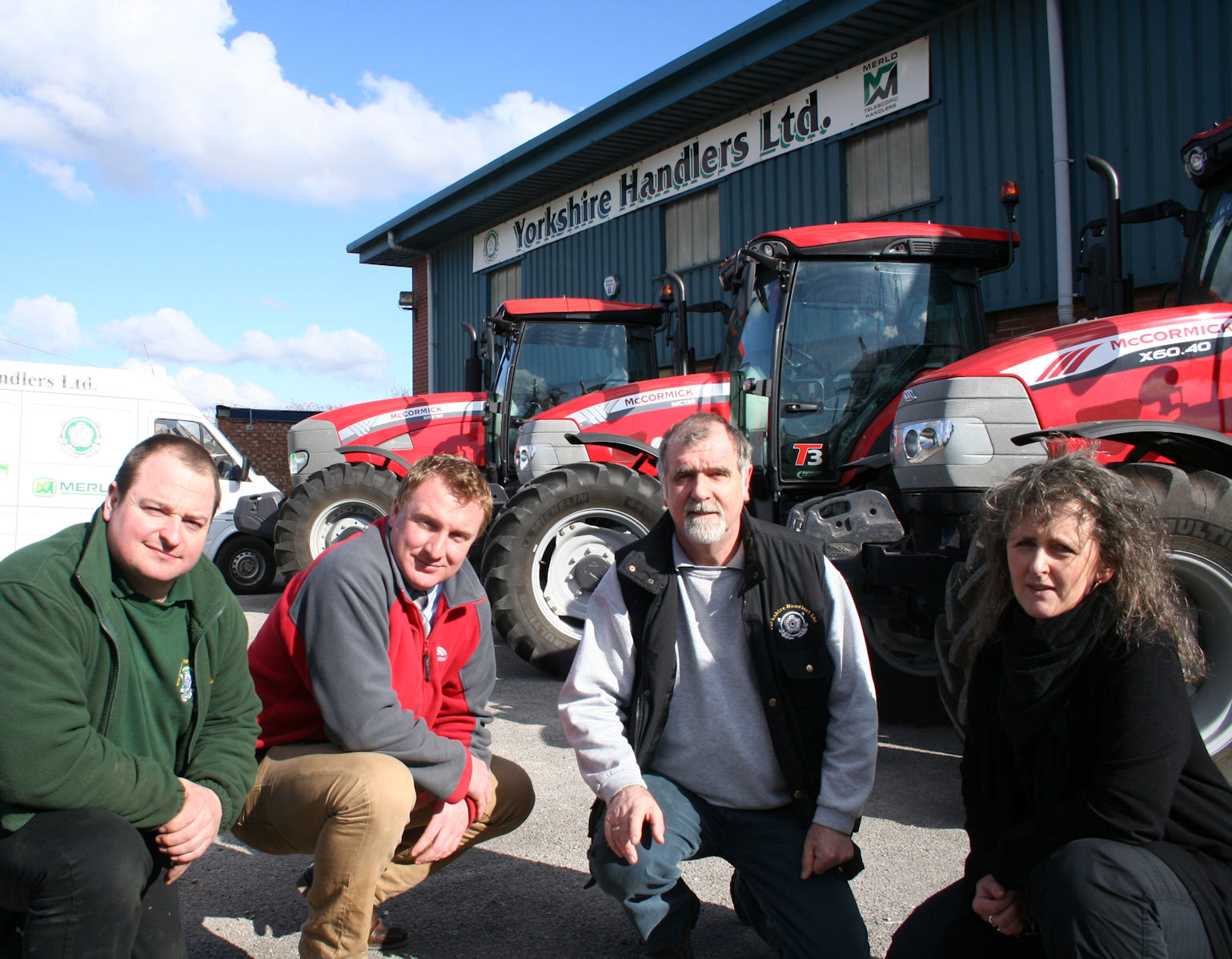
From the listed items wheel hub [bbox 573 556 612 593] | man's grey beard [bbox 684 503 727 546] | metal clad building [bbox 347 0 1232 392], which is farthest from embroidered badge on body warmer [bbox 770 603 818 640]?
metal clad building [bbox 347 0 1232 392]

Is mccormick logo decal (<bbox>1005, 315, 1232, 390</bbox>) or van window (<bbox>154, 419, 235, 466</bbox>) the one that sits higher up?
van window (<bbox>154, 419, 235, 466</bbox>)

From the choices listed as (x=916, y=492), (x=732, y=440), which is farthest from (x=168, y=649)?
(x=916, y=492)

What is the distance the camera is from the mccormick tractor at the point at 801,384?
5305 millimetres

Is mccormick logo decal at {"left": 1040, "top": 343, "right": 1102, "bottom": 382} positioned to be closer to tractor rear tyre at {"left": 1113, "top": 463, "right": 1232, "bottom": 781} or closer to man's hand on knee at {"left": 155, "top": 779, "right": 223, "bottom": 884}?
tractor rear tyre at {"left": 1113, "top": 463, "right": 1232, "bottom": 781}

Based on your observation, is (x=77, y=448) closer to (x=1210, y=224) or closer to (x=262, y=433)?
(x=1210, y=224)

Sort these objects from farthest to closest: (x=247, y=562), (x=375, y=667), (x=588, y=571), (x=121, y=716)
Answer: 1. (x=247, y=562)
2. (x=588, y=571)
3. (x=375, y=667)
4. (x=121, y=716)

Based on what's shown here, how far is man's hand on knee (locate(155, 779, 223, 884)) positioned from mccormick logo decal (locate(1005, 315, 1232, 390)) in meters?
3.10

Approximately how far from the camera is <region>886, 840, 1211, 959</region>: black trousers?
5.49 feet

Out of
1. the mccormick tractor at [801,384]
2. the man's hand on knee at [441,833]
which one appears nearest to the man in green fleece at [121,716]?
the man's hand on knee at [441,833]

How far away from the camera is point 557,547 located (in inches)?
218


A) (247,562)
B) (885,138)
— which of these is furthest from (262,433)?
(885,138)

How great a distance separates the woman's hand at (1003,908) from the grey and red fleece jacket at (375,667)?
4.07 ft

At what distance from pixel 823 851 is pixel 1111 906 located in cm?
62

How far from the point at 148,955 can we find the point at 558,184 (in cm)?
1241
